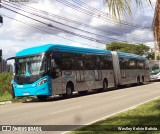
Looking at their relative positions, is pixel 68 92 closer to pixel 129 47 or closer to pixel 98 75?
pixel 98 75

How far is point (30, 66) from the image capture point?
20.6m

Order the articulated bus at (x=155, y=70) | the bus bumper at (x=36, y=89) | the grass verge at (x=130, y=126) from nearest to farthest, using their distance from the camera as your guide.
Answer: the grass verge at (x=130, y=126) → the bus bumper at (x=36, y=89) → the articulated bus at (x=155, y=70)

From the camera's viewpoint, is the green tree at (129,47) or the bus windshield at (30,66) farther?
the green tree at (129,47)

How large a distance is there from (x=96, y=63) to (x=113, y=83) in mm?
4001

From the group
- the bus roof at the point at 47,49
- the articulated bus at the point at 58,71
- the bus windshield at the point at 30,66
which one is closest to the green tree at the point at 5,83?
the articulated bus at the point at 58,71

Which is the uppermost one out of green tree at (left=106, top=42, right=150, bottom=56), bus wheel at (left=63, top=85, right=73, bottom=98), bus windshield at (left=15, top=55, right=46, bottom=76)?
green tree at (left=106, top=42, right=150, bottom=56)

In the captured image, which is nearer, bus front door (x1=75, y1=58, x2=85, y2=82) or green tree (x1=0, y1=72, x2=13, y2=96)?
bus front door (x1=75, y1=58, x2=85, y2=82)

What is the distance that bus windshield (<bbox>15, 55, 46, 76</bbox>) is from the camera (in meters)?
20.1

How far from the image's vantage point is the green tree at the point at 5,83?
25094mm

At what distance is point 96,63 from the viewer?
86.8 ft

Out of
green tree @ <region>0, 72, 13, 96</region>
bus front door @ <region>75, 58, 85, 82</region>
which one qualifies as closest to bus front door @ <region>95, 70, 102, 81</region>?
bus front door @ <region>75, 58, 85, 82</region>

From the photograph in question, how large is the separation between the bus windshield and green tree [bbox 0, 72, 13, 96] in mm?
4067

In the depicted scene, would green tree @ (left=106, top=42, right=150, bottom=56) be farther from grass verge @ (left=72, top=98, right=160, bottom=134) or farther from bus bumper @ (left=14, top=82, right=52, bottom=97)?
Answer: grass verge @ (left=72, top=98, right=160, bottom=134)

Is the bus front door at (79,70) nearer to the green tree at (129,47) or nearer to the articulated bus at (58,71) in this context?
the articulated bus at (58,71)
